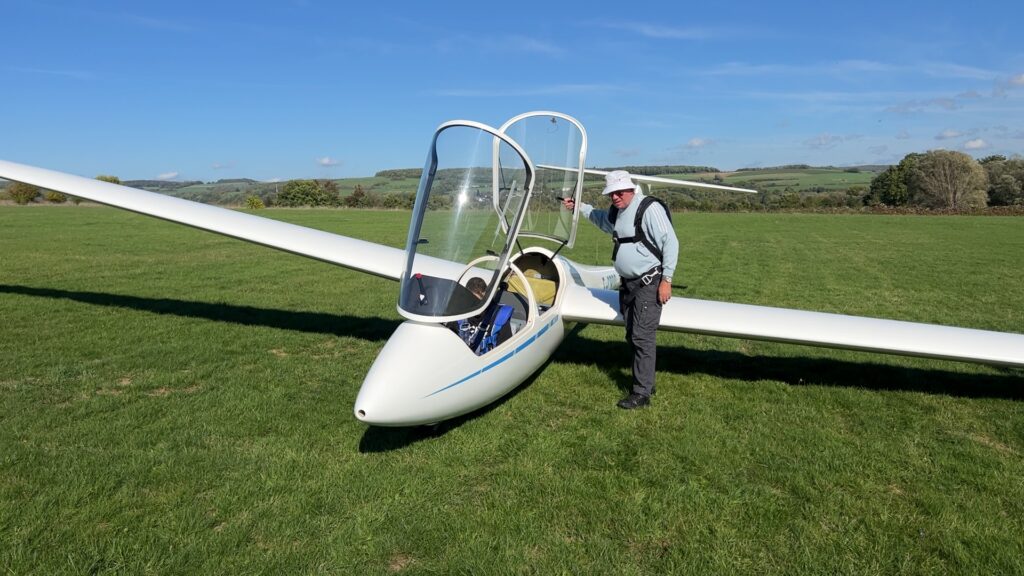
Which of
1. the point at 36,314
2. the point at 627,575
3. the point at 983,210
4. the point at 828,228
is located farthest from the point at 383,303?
the point at 983,210

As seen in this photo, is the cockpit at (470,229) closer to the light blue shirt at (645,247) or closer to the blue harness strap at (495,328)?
the blue harness strap at (495,328)

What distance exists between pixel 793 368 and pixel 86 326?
9712 mm

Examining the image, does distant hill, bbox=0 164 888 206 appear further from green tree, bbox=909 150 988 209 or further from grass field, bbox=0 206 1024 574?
grass field, bbox=0 206 1024 574

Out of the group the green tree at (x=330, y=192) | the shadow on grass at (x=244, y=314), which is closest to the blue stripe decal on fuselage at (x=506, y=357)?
the shadow on grass at (x=244, y=314)

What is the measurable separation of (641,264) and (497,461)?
2.34 m

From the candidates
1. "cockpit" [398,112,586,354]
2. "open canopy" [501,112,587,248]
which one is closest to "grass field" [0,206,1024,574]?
"cockpit" [398,112,586,354]

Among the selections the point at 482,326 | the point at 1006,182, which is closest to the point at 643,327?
the point at 482,326

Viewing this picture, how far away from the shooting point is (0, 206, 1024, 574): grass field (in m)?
3.62

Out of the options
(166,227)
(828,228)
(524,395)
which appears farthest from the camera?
(828,228)

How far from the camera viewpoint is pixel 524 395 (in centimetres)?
632

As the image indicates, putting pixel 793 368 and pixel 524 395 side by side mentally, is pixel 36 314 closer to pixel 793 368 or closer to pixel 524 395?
pixel 524 395

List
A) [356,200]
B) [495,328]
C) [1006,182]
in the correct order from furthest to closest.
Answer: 1. [1006,182]
2. [356,200]
3. [495,328]

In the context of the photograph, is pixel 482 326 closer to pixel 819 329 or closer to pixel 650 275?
pixel 650 275

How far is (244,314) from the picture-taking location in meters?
10.0
